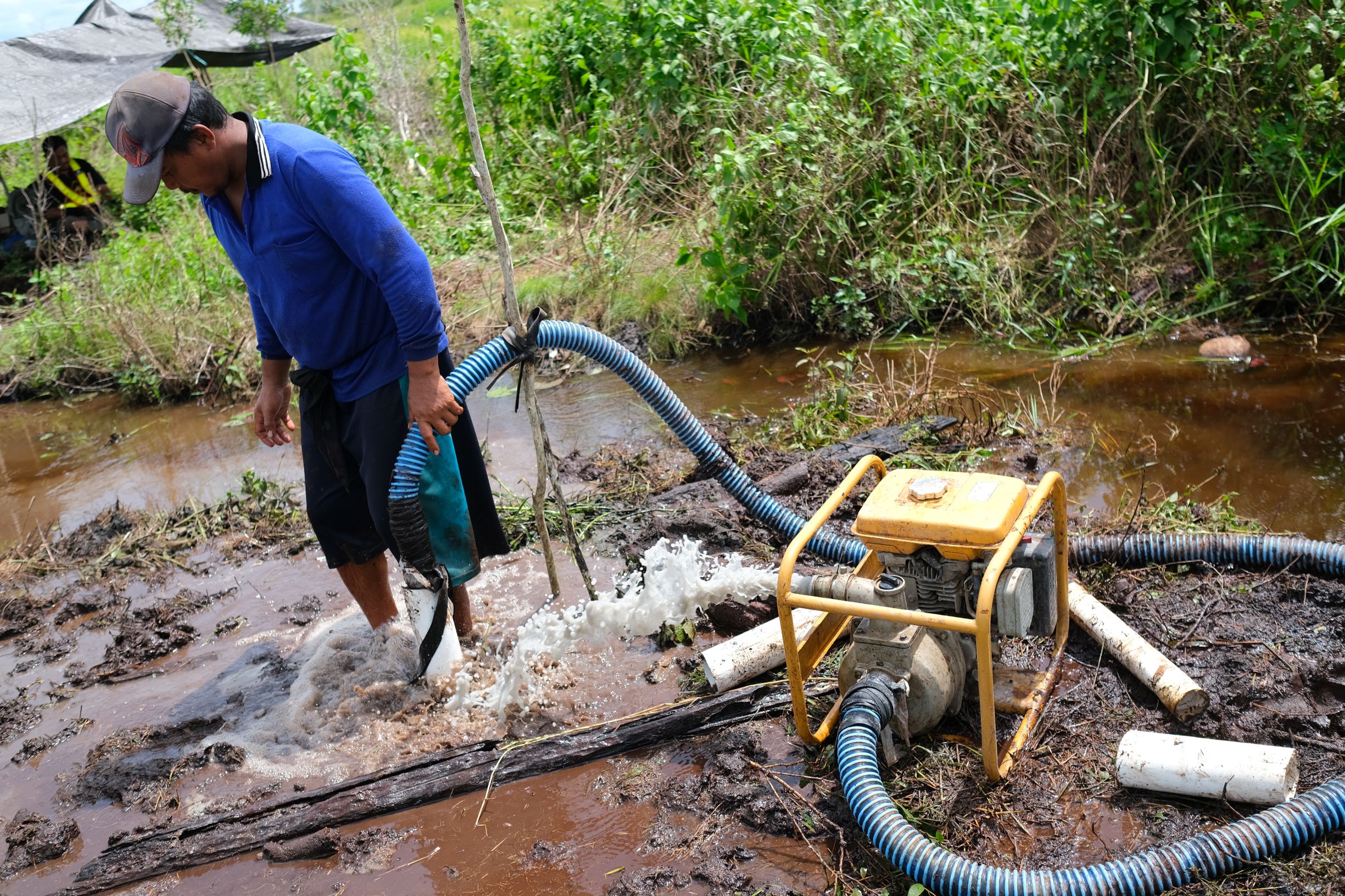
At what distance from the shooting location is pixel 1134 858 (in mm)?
2346

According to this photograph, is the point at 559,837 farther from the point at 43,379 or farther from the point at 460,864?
the point at 43,379

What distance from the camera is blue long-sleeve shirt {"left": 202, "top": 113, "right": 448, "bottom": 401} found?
9.64ft

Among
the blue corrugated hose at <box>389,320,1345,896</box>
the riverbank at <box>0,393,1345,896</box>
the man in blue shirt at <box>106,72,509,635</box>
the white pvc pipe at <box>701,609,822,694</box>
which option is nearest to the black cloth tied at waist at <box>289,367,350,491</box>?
the man in blue shirt at <box>106,72,509,635</box>

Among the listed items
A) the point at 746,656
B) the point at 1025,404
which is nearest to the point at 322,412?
the point at 746,656

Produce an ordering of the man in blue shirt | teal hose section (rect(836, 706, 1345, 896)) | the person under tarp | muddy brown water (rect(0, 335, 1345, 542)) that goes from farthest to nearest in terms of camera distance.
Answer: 1. the person under tarp
2. muddy brown water (rect(0, 335, 1345, 542))
3. the man in blue shirt
4. teal hose section (rect(836, 706, 1345, 896))

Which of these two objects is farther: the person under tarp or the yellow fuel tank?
the person under tarp

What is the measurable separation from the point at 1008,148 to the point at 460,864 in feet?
19.4

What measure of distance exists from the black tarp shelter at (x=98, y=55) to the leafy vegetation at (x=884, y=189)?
285 cm

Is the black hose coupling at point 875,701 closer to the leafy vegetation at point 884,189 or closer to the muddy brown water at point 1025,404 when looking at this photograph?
the muddy brown water at point 1025,404

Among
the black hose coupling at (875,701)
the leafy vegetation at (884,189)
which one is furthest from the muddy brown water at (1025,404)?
the black hose coupling at (875,701)

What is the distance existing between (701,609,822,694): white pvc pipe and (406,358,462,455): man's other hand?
1161mm

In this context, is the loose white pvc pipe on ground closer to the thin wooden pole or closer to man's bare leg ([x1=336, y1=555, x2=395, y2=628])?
the thin wooden pole

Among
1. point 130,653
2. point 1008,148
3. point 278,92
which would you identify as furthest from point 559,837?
point 278,92

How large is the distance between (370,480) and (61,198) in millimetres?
9937
